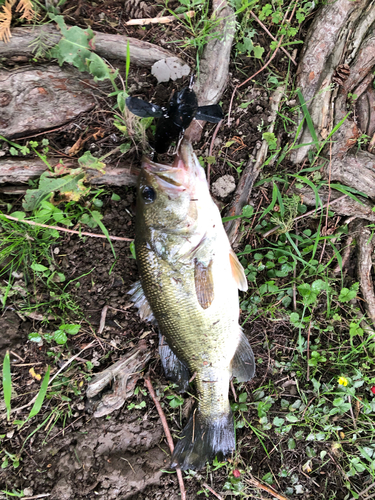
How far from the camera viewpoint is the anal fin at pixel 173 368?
106 inches

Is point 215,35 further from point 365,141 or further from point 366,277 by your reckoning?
point 366,277

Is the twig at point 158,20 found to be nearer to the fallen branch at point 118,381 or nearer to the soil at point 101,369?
the soil at point 101,369

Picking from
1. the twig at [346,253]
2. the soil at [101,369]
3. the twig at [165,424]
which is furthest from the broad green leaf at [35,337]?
the twig at [346,253]

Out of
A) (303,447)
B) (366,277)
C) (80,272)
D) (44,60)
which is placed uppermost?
(44,60)

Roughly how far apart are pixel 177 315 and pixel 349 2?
333cm

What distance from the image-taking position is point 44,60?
2.44 meters

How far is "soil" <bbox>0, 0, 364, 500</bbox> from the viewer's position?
8.74 ft

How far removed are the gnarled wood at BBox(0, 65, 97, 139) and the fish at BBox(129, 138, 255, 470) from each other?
0.91 meters

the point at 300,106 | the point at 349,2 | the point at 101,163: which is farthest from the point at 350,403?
the point at 349,2

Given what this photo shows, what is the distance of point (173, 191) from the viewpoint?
224 cm

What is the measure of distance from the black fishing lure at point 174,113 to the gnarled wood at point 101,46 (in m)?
A: 0.64

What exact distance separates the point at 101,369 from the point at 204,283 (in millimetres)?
1408

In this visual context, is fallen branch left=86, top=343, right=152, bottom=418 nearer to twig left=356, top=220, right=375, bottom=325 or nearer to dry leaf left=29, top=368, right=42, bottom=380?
dry leaf left=29, top=368, right=42, bottom=380

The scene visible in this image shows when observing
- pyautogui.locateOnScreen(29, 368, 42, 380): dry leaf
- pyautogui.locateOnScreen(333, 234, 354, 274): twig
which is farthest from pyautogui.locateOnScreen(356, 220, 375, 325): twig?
pyautogui.locateOnScreen(29, 368, 42, 380): dry leaf
